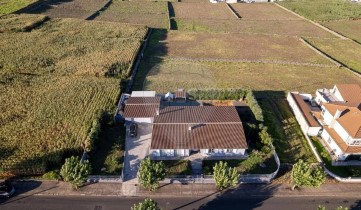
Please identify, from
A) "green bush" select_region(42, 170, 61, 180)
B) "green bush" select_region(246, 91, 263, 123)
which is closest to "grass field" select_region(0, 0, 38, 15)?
"green bush" select_region(42, 170, 61, 180)

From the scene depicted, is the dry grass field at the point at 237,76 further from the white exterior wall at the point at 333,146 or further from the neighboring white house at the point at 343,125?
the white exterior wall at the point at 333,146

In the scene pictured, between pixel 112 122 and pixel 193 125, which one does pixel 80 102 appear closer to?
pixel 112 122

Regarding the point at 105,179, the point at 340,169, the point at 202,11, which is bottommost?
the point at 340,169

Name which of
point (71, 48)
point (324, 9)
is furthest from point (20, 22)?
point (324, 9)

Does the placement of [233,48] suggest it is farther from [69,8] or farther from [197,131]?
[69,8]

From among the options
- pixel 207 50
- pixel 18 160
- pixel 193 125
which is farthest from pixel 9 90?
pixel 207 50

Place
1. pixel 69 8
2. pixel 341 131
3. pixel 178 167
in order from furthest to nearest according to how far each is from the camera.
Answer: pixel 69 8 < pixel 341 131 < pixel 178 167
